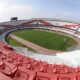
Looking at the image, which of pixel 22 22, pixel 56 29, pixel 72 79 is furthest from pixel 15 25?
pixel 72 79

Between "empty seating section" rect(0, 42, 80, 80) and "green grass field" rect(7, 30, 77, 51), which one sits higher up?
"empty seating section" rect(0, 42, 80, 80)

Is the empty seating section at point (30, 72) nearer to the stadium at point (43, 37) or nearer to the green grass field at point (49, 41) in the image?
the stadium at point (43, 37)

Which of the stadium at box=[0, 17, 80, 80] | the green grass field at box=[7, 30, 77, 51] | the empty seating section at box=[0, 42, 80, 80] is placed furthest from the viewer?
the green grass field at box=[7, 30, 77, 51]

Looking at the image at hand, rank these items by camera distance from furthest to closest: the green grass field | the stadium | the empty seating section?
1. the green grass field
2. the stadium
3. the empty seating section

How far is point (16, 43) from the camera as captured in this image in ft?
170

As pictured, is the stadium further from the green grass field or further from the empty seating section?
the empty seating section

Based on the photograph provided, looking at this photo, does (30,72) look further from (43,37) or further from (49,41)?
(43,37)

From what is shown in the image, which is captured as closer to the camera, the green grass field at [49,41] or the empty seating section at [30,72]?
the empty seating section at [30,72]

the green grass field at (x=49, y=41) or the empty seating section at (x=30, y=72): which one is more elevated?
the empty seating section at (x=30, y=72)

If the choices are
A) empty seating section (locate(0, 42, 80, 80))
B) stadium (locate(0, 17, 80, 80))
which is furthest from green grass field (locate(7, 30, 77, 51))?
empty seating section (locate(0, 42, 80, 80))

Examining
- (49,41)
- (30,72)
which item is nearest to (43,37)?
(49,41)

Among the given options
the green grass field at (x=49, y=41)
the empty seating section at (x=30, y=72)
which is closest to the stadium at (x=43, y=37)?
the green grass field at (x=49, y=41)

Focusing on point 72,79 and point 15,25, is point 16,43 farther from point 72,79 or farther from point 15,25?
point 72,79

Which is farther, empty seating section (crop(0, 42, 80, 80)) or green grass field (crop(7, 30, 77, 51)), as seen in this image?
green grass field (crop(7, 30, 77, 51))
